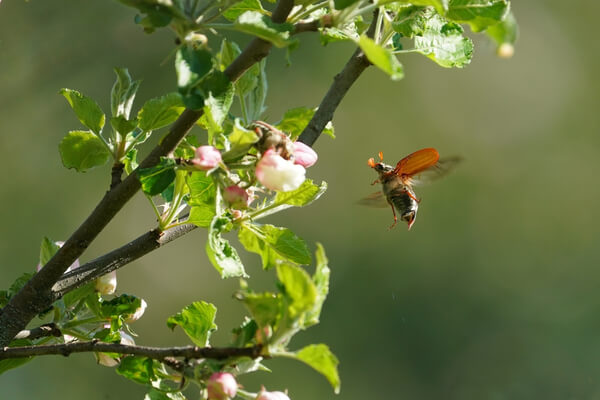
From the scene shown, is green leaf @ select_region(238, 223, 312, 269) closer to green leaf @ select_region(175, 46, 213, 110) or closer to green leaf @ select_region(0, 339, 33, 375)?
green leaf @ select_region(175, 46, 213, 110)

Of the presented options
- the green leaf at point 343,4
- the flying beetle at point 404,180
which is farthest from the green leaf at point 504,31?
the flying beetle at point 404,180

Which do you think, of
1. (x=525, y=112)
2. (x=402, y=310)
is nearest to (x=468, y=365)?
(x=402, y=310)

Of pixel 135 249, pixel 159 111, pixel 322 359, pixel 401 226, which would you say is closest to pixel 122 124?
pixel 159 111

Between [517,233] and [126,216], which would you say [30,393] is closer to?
[126,216]

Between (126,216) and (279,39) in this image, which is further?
(126,216)

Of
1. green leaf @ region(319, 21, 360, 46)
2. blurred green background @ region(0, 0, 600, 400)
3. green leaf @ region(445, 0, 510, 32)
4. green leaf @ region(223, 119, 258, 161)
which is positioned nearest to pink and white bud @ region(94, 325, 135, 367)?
green leaf @ region(223, 119, 258, 161)

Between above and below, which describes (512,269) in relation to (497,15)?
below

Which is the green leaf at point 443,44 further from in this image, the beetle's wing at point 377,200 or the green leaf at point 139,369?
the beetle's wing at point 377,200
